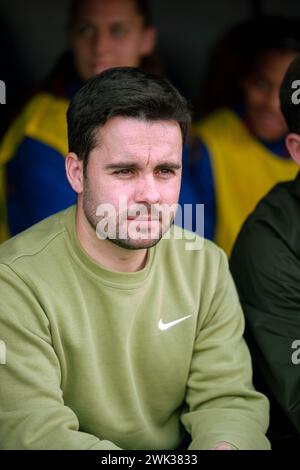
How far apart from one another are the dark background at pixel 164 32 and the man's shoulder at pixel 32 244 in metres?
1.64

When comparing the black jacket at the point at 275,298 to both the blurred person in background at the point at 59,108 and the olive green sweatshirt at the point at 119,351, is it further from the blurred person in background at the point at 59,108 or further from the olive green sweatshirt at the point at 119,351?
the blurred person in background at the point at 59,108

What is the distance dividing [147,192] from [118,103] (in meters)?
0.20

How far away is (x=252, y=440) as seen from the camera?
1788 mm

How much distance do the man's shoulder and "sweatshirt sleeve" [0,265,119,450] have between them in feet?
0.14

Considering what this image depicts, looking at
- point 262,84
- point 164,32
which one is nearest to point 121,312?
point 262,84

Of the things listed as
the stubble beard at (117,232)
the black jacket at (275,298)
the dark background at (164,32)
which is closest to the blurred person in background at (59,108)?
the dark background at (164,32)

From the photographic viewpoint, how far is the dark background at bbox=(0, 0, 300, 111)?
11.2ft

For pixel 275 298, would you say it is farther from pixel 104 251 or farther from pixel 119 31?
pixel 119 31

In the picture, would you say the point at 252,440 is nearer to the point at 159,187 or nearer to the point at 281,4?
the point at 159,187

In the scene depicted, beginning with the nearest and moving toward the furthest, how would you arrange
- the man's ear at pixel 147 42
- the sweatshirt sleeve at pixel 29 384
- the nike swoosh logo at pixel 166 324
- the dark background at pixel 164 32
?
the sweatshirt sleeve at pixel 29 384 → the nike swoosh logo at pixel 166 324 → the man's ear at pixel 147 42 → the dark background at pixel 164 32

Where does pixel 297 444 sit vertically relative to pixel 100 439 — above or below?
below

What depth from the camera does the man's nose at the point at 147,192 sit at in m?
1.73
